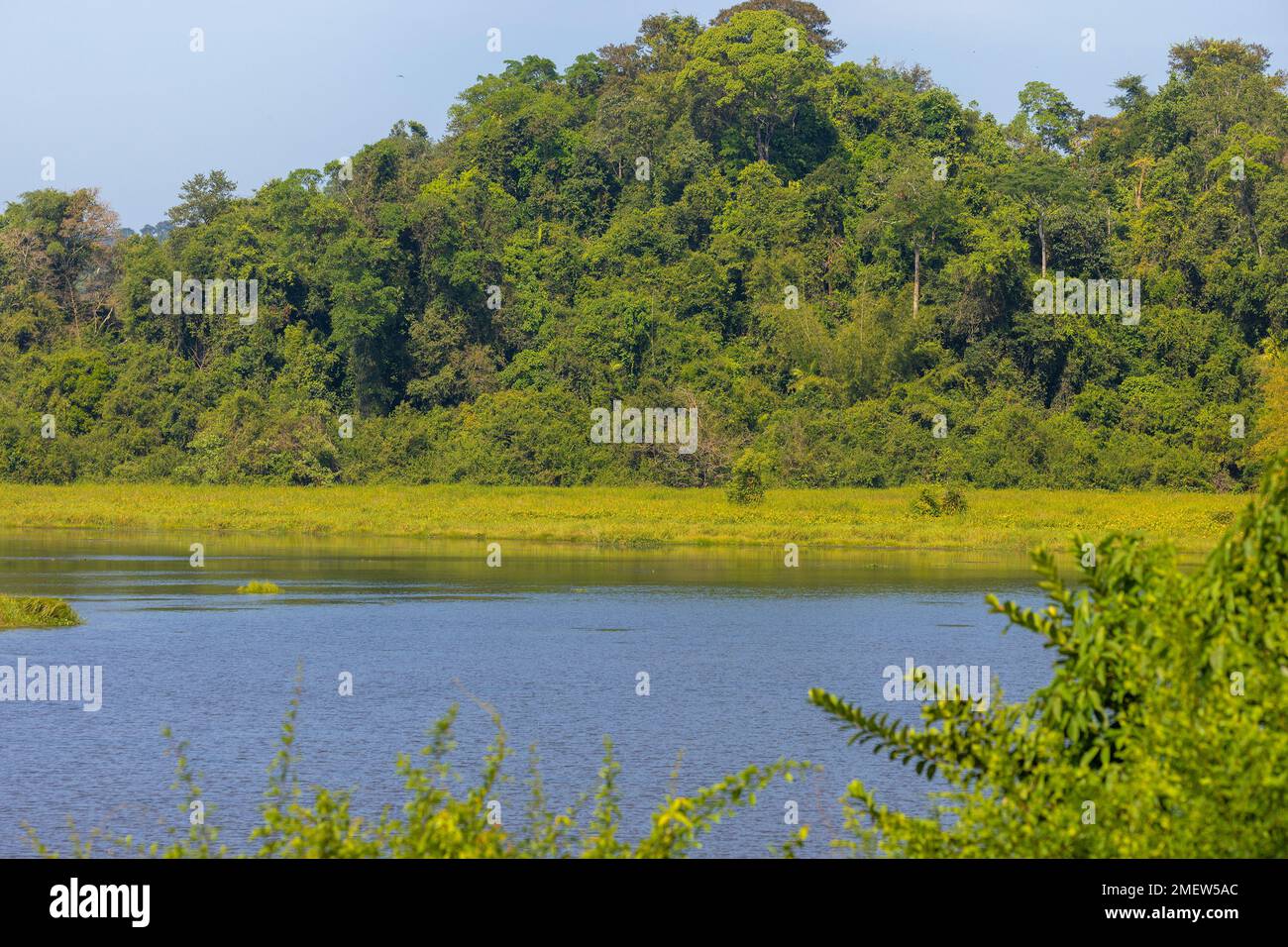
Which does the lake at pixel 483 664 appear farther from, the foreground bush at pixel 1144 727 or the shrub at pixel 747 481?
the shrub at pixel 747 481

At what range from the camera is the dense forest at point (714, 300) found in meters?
60.9

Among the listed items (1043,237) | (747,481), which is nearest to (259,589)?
(747,481)

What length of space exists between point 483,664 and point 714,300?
1655 inches

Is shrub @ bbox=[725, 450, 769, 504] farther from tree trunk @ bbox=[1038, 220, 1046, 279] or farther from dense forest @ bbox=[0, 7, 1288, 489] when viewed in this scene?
tree trunk @ bbox=[1038, 220, 1046, 279]

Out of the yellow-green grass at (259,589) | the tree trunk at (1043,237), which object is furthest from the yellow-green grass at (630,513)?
the yellow-green grass at (259,589)

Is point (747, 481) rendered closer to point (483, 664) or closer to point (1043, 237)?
point (1043, 237)

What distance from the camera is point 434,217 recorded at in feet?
220

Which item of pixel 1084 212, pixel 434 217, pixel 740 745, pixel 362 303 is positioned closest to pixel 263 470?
pixel 362 303

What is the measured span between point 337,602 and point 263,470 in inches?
1119

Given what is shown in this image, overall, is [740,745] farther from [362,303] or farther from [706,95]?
[706,95]

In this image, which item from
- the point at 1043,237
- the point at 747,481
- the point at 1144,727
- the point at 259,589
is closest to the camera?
the point at 1144,727

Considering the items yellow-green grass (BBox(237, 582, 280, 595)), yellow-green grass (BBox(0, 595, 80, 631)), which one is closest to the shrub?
yellow-green grass (BBox(237, 582, 280, 595))

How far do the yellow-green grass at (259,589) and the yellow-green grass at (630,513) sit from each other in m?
17.0

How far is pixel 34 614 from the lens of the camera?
29078 mm
